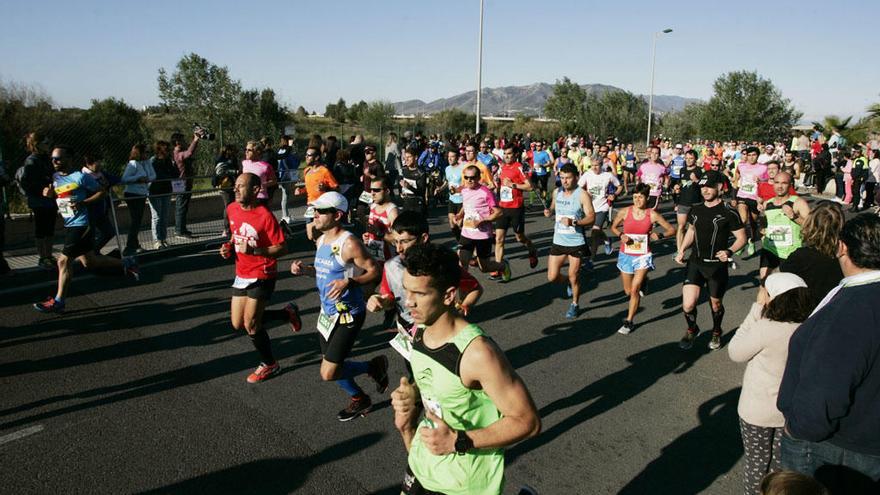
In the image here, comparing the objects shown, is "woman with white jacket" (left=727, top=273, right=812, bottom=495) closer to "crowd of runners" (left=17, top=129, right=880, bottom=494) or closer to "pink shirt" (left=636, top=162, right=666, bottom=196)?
"crowd of runners" (left=17, top=129, right=880, bottom=494)

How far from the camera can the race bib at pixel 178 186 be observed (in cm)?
1030

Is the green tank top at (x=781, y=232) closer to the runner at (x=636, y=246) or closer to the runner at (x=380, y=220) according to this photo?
the runner at (x=636, y=246)

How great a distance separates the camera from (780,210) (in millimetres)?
6555

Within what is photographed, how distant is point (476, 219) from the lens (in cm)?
771

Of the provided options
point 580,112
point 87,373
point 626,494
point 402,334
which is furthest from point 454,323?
point 580,112

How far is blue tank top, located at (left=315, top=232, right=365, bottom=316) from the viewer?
183 inches

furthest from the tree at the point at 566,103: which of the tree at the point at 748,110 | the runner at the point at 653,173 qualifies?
the runner at the point at 653,173

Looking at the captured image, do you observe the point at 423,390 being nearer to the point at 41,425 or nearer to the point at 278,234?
the point at 278,234

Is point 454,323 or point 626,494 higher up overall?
point 454,323

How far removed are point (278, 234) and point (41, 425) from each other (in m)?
2.40

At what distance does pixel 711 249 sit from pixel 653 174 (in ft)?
23.2

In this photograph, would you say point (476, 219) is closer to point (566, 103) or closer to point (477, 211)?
point (477, 211)

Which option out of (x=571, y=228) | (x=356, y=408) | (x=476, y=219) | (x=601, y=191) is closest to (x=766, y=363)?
(x=356, y=408)

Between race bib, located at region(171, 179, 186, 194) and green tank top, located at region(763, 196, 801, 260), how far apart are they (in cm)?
922
